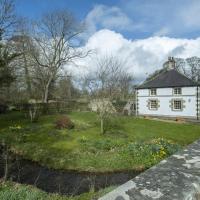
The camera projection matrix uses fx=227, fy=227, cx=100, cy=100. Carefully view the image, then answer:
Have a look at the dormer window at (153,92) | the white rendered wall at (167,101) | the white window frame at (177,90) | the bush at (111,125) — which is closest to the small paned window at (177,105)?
the white rendered wall at (167,101)

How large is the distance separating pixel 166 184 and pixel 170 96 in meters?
29.7

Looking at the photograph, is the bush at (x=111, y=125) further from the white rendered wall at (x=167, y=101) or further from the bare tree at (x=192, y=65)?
the bare tree at (x=192, y=65)

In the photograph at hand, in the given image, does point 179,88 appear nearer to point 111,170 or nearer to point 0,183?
point 111,170

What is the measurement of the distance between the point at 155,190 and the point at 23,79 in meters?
35.8

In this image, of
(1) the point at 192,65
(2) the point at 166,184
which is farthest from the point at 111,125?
(1) the point at 192,65

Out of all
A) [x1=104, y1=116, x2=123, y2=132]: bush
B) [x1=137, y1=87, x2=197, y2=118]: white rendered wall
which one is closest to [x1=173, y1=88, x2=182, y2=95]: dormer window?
[x1=137, y1=87, x2=197, y2=118]: white rendered wall

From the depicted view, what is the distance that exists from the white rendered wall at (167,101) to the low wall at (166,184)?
27695mm

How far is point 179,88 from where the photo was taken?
99.1 ft

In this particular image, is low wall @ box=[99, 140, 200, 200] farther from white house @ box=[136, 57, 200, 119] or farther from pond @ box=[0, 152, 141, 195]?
white house @ box=[136, 57, 200, 119]

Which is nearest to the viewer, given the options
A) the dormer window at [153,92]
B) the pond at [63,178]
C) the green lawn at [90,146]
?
the pond at [63,178]

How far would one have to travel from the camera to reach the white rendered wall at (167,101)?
95.5 feet

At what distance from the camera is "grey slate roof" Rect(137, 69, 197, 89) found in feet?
97.8

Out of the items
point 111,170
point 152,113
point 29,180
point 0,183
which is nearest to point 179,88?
point 152,113

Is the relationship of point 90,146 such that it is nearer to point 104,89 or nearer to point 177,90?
point 104,89
